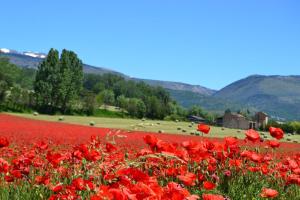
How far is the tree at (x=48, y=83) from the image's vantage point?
9300cm

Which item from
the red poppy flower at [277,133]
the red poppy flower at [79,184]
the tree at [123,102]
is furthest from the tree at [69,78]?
the red poppy flower at [79,184]

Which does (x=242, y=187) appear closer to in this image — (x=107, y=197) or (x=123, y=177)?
(x=123, y=177)

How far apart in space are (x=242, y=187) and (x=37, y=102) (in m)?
89.9

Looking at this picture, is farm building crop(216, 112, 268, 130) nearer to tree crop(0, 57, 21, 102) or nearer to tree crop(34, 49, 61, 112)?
tree crop(34, 49, 61, 112)

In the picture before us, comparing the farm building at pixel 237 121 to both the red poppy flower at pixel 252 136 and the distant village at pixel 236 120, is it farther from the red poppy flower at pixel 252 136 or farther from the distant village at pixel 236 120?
the red poppy flower at pixel 252 136

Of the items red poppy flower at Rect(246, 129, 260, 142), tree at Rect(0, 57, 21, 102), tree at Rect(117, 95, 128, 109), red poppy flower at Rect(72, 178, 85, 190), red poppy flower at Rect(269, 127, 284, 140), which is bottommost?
red poppy flower at Rect(72, 178, 85, 190)

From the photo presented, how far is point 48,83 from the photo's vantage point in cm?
9538

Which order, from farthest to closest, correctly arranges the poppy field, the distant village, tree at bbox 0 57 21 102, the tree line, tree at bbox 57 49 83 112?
the distant village, tree at bbox 57 49 83 112, tree at bbox 0 57 21 102, the tree line, the poppy field

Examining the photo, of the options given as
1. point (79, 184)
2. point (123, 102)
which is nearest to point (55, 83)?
point (123, 102)

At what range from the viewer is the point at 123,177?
3.39m

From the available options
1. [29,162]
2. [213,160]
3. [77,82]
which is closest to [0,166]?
[29,162]

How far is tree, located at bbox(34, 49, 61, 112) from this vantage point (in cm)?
9300

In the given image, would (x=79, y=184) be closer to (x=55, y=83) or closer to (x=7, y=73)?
(x=7, y=73)

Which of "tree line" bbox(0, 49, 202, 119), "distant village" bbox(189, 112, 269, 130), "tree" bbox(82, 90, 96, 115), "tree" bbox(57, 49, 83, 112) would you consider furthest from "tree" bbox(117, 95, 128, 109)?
"tree" bbox(57, 49, 83, 112)
